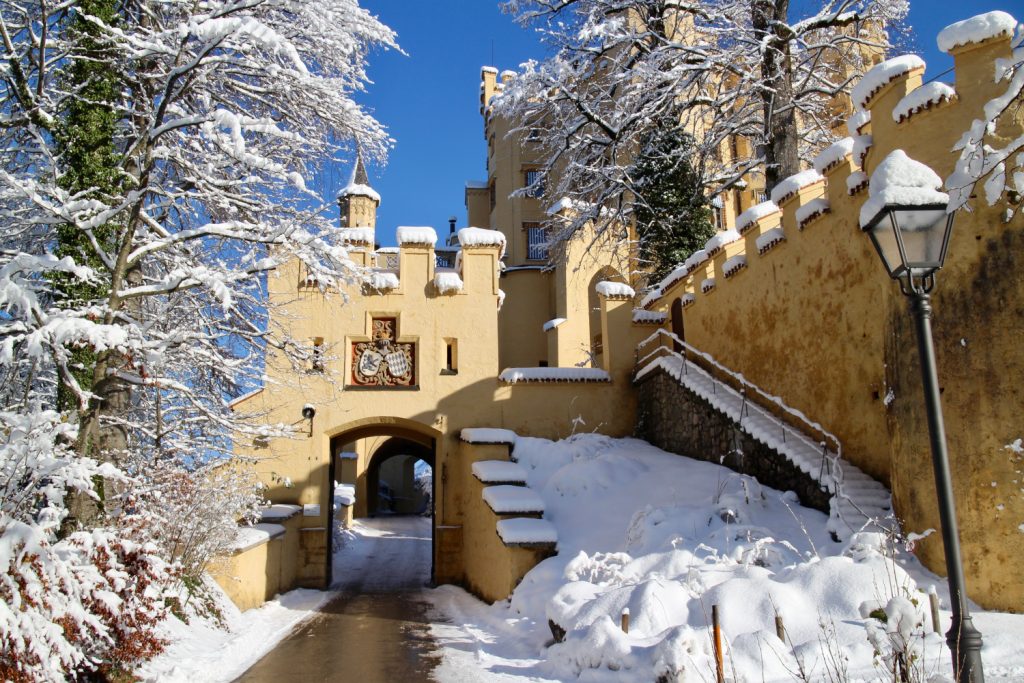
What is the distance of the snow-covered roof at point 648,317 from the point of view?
1816 centimetres

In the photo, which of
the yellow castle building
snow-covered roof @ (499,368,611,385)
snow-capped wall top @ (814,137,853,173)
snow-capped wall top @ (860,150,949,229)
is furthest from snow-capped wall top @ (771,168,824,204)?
snow-capped wall top @ (860,150,949,229)

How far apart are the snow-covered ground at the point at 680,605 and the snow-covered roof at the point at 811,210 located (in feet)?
13.1

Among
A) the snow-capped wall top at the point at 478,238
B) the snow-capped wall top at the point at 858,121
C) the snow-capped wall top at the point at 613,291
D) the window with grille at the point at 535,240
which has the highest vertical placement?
the window with grille at the point at 535,240

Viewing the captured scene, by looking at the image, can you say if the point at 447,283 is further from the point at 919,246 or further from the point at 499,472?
the point at 919,246

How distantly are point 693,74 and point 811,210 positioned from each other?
6.81 metres

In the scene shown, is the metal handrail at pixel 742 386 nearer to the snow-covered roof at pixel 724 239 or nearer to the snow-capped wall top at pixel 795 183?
the snow-covered roof at pixel 724 239

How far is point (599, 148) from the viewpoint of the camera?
2069 centimetres

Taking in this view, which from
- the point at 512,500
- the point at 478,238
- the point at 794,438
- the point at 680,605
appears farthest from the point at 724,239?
the point at 680,605

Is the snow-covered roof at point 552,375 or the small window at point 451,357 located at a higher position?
the small window at point 451,357

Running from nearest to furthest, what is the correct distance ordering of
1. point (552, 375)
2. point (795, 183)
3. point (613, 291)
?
point (795, 183) < point (552, 375) < point (613, 291)

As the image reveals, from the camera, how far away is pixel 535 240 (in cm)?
3653

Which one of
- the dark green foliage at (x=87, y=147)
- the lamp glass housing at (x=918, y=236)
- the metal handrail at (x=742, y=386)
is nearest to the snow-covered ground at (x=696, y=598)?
the metal handrail at (x=742, y=386)

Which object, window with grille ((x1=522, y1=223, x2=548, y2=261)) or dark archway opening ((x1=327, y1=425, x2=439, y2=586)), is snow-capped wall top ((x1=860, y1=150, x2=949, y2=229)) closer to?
dark archway opening ((x1=327, y1=425, x2=439, y2=586))

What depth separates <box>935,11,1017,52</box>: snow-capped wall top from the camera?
318 inches
